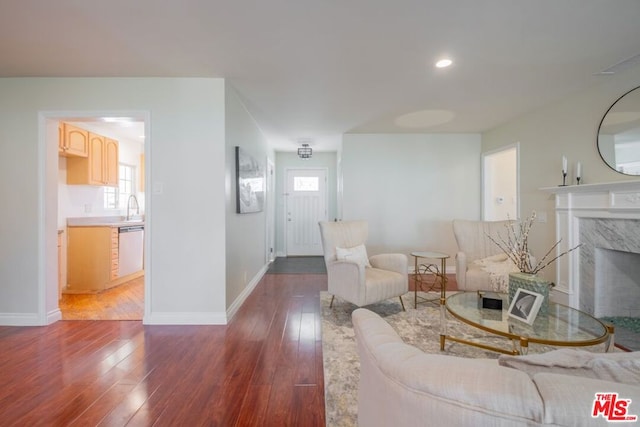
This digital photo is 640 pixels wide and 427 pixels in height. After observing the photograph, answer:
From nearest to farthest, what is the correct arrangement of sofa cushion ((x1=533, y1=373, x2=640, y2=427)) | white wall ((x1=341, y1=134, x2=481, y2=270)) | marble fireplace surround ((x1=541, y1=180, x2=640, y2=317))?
1. sofa cushion ((x1=533, y1=373, x2=640, y2=427))
2. marble fireplace surround ((x1=541, y1=180, x2=640, y2=317))
3. white wall ((x1=341, y1=134, x2=481, y2=270))

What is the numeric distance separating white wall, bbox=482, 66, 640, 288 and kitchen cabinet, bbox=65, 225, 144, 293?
5581 millimetres

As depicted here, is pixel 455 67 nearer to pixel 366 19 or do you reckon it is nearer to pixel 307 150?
pixel 366 19

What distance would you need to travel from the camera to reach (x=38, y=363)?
2.08m

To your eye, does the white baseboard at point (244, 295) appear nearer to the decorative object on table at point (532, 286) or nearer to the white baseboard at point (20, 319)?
the white baseboard at point (20, 319)

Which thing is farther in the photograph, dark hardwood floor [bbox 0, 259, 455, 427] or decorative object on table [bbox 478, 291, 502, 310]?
decorative object on table [bbox 478, 291, 502, 310]

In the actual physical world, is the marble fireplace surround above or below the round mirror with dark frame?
below

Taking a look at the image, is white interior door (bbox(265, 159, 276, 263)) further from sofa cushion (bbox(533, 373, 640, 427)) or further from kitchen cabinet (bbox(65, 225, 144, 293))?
sofa cushion (bbox(533, 373, 640, 427))

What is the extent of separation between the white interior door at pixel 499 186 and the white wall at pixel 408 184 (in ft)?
0.58

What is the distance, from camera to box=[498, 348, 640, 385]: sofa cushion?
2.02 feet

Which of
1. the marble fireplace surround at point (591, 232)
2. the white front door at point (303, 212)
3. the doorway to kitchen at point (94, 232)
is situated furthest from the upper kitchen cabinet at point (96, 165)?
the marble fireplace surround at point (591, 232)

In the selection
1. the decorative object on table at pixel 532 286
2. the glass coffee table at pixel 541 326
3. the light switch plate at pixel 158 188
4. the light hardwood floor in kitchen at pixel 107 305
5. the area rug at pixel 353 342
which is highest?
→ the light switch plate at pixel 158 188

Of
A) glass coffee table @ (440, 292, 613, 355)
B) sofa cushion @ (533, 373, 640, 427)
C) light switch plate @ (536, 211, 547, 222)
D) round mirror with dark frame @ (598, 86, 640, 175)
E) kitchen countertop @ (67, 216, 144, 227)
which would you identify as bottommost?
glass coffee table @ (440, 292, 613, 355)

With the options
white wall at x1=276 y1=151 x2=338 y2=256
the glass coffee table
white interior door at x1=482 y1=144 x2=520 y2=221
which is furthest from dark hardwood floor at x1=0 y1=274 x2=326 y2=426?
white wall at x1=276 y1=151 x2=338 y2=256

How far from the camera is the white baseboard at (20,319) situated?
2.74m
